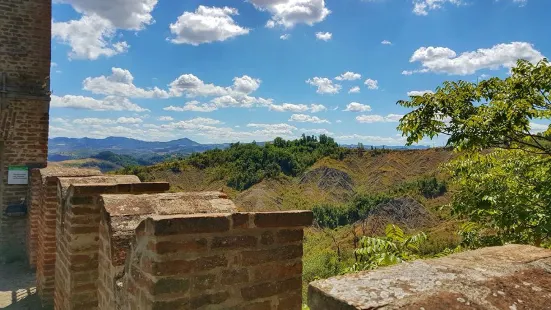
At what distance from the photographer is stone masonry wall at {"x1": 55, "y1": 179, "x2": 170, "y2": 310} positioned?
4152 mm

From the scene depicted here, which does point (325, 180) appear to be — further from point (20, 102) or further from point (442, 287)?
point (442, 287)

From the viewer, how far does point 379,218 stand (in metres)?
27.1

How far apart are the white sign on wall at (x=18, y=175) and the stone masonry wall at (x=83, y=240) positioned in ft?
23.0

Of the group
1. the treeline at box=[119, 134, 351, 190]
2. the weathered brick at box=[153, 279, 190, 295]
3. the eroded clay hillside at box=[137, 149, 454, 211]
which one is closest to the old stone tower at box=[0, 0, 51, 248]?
the weathered brick at box=[153, 279, 190, 295]

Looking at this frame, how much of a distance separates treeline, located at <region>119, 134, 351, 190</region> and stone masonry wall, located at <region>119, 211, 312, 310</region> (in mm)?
38067

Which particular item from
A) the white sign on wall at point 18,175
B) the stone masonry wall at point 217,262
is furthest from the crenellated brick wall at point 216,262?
the white sign on wall at point 18,175

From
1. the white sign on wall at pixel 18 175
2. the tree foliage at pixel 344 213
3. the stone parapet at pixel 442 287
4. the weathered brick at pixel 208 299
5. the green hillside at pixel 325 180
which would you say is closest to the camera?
the stone parapet at pixel 442 287

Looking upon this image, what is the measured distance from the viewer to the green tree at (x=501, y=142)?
5.25 metres

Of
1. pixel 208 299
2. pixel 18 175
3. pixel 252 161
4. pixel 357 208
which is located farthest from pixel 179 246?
pixel 252 161

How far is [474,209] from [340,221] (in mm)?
25881

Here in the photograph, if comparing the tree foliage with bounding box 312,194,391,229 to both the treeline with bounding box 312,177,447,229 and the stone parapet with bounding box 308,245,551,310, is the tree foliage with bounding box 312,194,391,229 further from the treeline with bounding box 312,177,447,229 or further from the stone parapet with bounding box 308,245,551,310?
the stone parapet with bounding box 308,245,551,310

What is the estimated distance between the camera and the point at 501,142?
5668mm

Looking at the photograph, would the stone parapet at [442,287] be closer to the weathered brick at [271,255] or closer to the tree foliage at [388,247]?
the weathered brick at [271,255]

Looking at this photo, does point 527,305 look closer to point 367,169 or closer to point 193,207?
point 193,207
